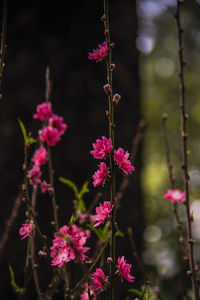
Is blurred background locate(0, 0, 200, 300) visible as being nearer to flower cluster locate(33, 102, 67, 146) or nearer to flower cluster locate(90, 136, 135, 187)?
flower cluster locate(33, 102, 67, 146)

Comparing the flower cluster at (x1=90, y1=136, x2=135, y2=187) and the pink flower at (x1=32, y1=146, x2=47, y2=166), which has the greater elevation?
the pink flower at (x1=32, y1=146, x2=47, y2=166)

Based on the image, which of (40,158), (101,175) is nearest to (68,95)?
(40,158)

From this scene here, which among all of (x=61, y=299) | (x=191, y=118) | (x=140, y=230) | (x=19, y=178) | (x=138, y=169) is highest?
(x=191, y=118)

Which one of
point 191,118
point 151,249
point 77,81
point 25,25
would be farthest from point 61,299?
point 191,118

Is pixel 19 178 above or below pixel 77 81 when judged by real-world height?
below

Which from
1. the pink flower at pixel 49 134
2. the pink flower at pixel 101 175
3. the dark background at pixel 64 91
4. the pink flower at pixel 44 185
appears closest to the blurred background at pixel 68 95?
the dark background at pixel 64 91

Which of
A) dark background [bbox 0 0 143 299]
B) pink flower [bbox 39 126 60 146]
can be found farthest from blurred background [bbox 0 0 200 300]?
pink flower [bbox 39 126 60 146]

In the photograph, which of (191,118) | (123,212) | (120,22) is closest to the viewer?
(123,212)

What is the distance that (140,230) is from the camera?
2055 millimetres

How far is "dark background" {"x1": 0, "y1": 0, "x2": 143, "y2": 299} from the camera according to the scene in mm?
1863

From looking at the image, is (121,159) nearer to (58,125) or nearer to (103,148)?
(103,148)

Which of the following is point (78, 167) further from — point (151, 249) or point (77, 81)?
point (151, 249)

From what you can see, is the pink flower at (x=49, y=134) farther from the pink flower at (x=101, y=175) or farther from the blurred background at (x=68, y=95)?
the blurred background at (x=68, y=95)

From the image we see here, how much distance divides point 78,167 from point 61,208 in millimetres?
251
